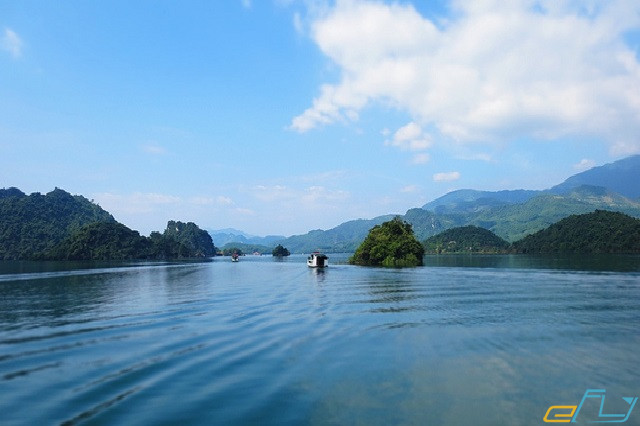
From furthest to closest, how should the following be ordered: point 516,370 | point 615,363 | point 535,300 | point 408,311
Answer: point 535,300, point 408,311, point 615,363, point 516,370

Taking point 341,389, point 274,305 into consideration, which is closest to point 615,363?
point 341,389

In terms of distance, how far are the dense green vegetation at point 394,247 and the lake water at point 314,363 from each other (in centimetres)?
9353

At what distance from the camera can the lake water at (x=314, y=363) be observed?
13.8 metres

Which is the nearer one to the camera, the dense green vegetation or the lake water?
the lake water

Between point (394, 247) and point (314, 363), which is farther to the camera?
point (394, 247)

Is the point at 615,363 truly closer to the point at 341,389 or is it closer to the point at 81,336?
the point at 341,389

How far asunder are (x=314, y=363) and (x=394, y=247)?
115081 mm

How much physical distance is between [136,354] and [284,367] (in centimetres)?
801

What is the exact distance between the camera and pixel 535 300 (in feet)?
141

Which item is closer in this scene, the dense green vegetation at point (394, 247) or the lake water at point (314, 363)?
the lake water at point (314, 363)

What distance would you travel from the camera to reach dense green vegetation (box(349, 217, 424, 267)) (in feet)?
433

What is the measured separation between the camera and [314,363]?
1947 centimetres

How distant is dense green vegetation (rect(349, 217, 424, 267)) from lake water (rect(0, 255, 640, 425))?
93.5 metres

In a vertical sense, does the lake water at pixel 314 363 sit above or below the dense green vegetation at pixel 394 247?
below
